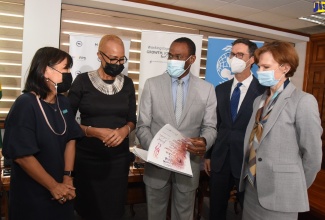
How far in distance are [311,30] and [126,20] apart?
144 inches

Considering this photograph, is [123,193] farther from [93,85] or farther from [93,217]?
[93,85]

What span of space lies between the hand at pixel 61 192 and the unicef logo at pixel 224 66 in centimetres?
326

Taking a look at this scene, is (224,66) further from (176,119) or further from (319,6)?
(176,119)

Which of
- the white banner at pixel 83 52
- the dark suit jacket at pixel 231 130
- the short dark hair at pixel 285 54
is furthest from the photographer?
the white banner at pixel 83 52

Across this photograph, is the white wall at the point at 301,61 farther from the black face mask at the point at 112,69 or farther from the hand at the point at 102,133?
the hand at the point at 102,133

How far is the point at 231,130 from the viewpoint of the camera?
2111mm

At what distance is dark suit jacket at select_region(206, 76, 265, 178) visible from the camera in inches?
81.4

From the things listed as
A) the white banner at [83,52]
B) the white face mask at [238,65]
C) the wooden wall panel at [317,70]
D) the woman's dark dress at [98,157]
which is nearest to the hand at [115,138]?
the woman's dark dress at [98,157]

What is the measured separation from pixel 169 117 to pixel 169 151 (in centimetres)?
25

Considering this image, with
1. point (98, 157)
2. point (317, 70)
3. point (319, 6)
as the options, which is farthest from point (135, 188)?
point (317, 70)

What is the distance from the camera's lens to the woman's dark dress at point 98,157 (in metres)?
1.90

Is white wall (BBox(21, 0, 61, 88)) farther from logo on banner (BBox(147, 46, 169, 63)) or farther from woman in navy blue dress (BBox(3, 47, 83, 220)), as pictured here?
woman in navy blue dress (BBox(3, 47, 83, 220))

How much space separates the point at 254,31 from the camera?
199 inches

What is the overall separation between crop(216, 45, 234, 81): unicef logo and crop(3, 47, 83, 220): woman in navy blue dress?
3.05 m
